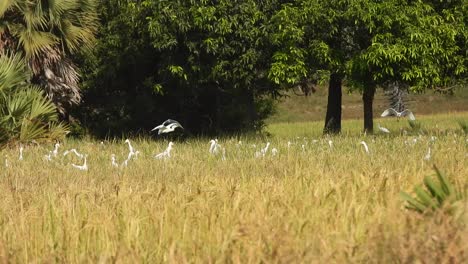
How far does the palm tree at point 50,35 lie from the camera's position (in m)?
17.2

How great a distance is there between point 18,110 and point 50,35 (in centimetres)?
346

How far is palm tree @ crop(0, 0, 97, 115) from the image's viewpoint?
17188mm

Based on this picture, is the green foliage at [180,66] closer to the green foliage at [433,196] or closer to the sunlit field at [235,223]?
the sunlit field at [235,223]

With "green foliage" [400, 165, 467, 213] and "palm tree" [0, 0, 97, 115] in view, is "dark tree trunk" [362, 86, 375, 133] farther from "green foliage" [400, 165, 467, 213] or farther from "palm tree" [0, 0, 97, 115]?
"green foliage" [400, 165, 467, 213]

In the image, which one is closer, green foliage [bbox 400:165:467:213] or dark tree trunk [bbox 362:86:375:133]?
green foliage [bbox 400:165:467:213]

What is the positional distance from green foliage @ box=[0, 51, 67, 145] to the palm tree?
6.21 feet

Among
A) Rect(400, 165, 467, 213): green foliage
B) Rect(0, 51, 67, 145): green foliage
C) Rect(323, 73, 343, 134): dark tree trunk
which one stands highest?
Rect(400, 165, 467, 213): green foliage

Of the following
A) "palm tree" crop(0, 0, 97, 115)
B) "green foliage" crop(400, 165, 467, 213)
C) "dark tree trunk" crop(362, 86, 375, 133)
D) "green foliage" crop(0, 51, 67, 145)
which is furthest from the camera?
"dark tree trunk" crop(362, 86, 375, 133)

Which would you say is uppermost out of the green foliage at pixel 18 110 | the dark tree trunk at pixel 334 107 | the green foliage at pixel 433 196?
the green foliage at pixel 433 196

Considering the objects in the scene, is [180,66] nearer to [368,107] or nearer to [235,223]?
[368,107]

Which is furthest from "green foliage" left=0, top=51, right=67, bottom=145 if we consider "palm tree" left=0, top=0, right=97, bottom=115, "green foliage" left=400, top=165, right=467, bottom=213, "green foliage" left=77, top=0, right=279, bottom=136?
"green foliage" left=400, top=165, right=467, bottom=213

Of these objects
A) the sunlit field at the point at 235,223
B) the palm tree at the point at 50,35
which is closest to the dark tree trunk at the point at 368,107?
the palm tree at the point at 50,35

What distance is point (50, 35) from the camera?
1766 centimetres

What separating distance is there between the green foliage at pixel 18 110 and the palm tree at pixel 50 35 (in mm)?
1894
